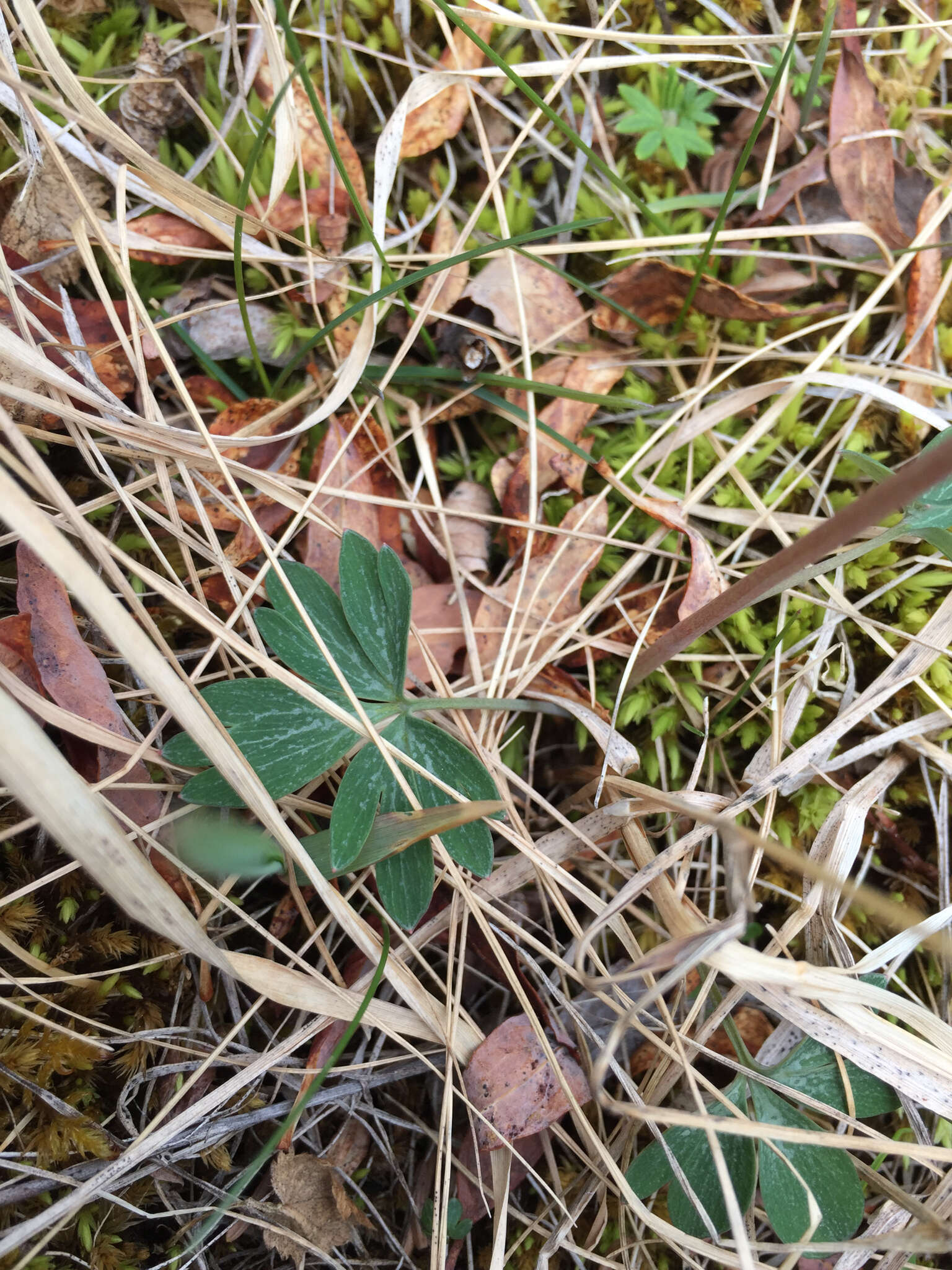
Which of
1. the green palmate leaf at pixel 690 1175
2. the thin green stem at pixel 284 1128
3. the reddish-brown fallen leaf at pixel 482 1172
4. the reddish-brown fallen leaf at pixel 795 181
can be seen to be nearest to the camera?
the thin green stem at pixel 284 1128

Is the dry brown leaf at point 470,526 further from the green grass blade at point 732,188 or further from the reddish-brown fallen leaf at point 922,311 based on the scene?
the reddish-brown fallen leaf at point 922,311

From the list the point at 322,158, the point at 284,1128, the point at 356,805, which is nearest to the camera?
the point at 284,1128

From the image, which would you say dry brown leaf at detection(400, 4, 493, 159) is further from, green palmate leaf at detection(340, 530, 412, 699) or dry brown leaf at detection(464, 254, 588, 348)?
green palmate leaf at detection(340, 530, 412, 699)

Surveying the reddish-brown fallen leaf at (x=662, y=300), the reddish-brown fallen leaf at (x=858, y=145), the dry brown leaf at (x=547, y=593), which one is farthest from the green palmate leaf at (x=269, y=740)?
the reddish-brown fallen leaf at (x=858, y=145)

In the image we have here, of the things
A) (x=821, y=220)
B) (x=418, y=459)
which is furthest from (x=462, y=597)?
(x=821, y=220)

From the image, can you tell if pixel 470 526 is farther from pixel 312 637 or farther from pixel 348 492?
pixel 312 637

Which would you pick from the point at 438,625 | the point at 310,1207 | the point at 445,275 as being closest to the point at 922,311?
the point at 445,275
